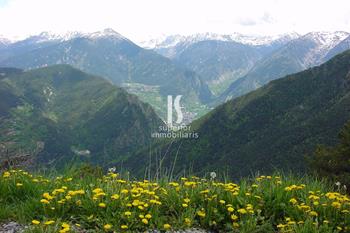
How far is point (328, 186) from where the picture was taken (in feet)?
31.9

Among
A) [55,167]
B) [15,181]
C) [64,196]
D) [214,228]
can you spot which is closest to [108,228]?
[64,196]

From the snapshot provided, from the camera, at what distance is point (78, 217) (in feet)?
23.8

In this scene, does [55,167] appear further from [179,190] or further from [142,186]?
[179,190]

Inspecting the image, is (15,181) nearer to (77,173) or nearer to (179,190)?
(77,173)

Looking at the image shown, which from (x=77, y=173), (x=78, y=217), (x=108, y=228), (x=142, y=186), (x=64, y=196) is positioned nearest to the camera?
(x=108, y=228)

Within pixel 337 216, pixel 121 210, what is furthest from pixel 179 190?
pixel 337 216

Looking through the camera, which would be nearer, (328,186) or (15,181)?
(15,181)

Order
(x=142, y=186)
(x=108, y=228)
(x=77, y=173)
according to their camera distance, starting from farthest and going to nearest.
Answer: (x=77, y=173) < (x=142, y=186) < (x=108, y=228)

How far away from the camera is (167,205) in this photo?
7836mm

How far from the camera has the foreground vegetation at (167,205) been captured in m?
7.07

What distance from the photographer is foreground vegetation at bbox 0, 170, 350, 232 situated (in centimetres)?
707

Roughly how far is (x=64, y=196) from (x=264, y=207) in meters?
3.77

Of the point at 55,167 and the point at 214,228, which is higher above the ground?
the point at 55,167

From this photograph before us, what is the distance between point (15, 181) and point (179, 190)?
10.9 feet
